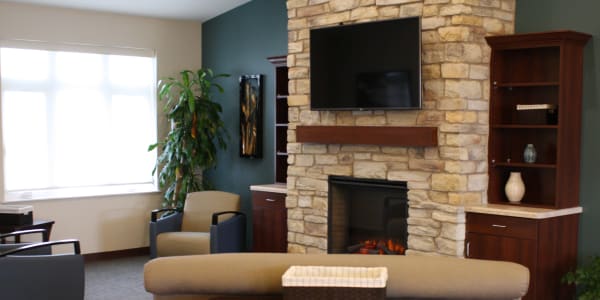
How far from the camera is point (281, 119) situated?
698 centimetres

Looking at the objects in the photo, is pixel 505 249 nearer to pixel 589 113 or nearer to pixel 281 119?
pixel 589 113

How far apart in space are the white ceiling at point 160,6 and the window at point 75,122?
1.58ft

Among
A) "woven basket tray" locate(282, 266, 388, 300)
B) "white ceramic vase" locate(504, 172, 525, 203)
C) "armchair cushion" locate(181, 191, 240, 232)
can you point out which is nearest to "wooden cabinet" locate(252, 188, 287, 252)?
"armchair cushion" locate(181, 191, 240, 232)

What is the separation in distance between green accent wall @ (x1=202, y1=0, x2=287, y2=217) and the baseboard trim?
1.09 m

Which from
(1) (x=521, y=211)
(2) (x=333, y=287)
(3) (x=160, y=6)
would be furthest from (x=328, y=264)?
(3) (x=160, y=6)

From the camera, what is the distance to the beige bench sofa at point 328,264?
8.02ft

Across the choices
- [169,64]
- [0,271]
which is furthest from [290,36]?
[0,271]

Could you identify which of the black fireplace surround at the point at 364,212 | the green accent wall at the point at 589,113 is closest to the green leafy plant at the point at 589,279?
the green accent wall at the point at 589,113

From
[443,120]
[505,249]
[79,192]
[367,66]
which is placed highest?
[367,66]

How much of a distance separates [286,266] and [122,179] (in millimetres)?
5560

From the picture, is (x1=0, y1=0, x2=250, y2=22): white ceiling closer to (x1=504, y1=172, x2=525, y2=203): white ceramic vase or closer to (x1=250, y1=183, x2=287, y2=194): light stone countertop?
(x1=250, y1=183, x2=287, y2=194): light stone countertop

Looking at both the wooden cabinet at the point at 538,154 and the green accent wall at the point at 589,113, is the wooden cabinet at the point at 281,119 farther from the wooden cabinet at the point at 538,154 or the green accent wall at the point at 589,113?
the green accent wall at the point at 589,113

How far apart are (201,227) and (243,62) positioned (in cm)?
185

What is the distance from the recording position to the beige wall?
7000mm
